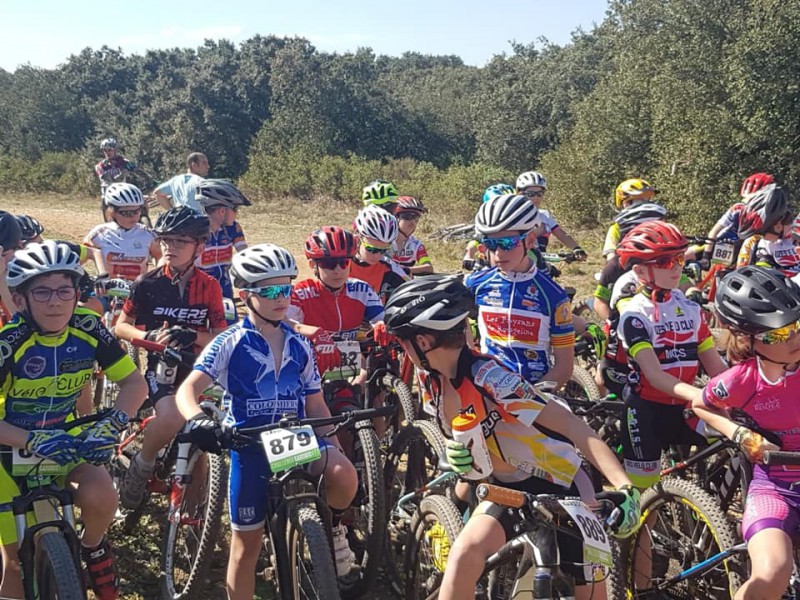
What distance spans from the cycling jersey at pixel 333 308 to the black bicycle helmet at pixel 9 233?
2421 millimetres

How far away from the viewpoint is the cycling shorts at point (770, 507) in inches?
147

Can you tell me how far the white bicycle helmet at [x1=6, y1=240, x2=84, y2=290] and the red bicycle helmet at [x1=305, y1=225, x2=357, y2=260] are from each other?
6.02 ft

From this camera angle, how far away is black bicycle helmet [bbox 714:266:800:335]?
3.88 meters

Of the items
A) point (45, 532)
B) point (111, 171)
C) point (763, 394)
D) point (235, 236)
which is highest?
point (111, 171)

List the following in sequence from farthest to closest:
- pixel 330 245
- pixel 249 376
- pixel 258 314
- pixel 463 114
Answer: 1. pixel 463 114
2. pixel 330 245
3. pixel 258 314
4. pixel 249 376

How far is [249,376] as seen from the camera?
4.46m

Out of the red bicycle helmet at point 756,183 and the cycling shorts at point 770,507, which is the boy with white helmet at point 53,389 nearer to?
the cycling shorts at point 770,507

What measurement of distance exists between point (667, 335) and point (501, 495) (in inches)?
85.2

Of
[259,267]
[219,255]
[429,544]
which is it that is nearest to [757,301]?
[429,544]

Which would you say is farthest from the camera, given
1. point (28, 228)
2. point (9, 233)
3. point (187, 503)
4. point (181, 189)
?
point (181, 189)

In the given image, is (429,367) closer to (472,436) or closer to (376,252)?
(472,436)

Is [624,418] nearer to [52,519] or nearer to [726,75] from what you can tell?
[52,519]

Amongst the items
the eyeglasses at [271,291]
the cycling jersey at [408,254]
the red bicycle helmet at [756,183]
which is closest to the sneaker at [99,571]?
the eyeglasses at [271,291]

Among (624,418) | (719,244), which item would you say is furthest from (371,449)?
(719,244)
